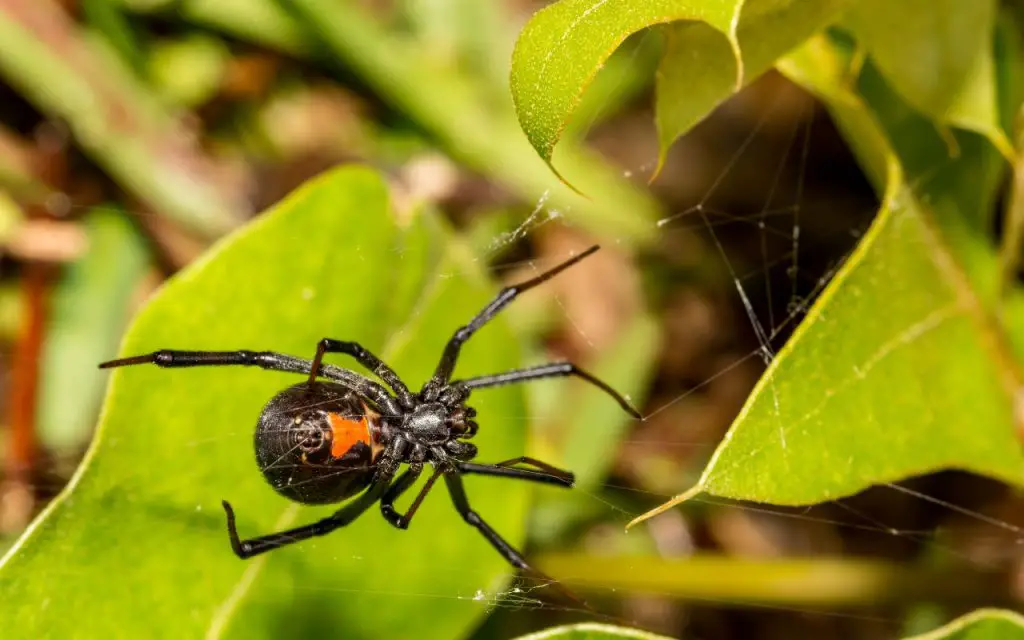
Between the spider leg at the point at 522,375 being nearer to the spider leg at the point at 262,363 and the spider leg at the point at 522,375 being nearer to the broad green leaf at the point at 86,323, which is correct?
the spider leg at the point at 262,363

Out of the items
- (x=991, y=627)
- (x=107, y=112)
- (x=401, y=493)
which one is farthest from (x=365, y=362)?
(x=107, y=112)

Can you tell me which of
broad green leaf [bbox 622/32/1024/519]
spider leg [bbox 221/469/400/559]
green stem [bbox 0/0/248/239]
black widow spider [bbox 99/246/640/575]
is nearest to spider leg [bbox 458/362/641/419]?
black widow spider [bbox 99/246/640/575]

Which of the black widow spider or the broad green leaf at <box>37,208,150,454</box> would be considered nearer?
the black widow spider

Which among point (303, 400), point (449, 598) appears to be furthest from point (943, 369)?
point (303, 400)

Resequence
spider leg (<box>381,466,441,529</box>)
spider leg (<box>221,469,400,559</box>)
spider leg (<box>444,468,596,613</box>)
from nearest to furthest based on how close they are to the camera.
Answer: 1. spider leg (<box>221,469,400,559</box>)
2. spider leg (<box>381,466,441,529</box>)
3. spider leg (<box>444,468,596,613</box>)

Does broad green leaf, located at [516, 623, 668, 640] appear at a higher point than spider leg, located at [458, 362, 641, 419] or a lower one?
lower

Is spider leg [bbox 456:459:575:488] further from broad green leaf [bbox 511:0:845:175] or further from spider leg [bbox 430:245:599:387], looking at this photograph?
broad green leaf [bbox 511:0:845:175]

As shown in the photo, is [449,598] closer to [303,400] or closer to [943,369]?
[303,400]

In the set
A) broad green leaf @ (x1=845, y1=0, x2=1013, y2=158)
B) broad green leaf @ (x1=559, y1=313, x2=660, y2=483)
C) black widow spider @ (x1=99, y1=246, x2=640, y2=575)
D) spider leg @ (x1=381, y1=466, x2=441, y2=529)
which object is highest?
broad green leaf @ (x1=845, y1=0, x2=1013, y2=158)
